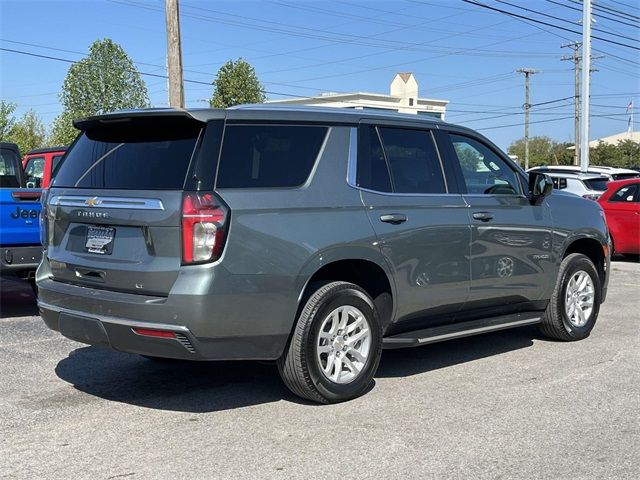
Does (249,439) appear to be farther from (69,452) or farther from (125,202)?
(125,202)

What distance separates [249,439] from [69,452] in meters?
1.02

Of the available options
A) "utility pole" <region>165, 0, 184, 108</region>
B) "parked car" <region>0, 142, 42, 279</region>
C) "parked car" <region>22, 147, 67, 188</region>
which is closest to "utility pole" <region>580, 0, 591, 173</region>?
"utility pole" <region>165, 0, 184, 108</region>

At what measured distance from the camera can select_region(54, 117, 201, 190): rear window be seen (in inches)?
193

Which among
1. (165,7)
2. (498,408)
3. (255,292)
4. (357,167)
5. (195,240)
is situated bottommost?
(498,408)

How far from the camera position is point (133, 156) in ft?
16.9

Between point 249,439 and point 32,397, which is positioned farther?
point 32,397

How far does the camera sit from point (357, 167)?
5.59 m

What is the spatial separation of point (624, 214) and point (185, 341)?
38.9 feet

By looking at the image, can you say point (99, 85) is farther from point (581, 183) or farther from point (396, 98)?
point (581, 183)

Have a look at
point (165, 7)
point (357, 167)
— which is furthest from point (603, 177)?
point (357, 167)

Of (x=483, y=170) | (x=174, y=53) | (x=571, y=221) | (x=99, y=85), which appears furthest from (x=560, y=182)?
(x=99, y=85)

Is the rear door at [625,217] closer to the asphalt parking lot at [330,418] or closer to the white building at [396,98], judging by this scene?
the asphalt parking lot at [330,418]

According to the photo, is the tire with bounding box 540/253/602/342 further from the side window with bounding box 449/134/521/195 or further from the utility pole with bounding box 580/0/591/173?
the utility pole with bounding box 580/0/591/173

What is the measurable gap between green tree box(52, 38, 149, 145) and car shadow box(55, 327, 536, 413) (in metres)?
42.6
